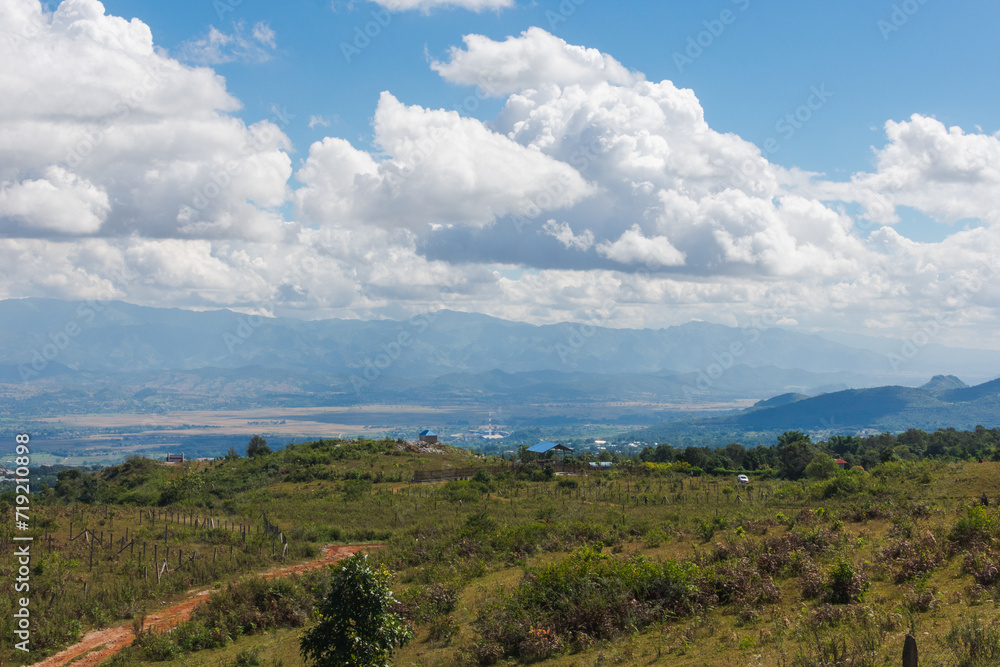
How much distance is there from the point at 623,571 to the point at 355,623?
639 centimetres

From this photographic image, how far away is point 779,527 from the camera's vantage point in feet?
64.1

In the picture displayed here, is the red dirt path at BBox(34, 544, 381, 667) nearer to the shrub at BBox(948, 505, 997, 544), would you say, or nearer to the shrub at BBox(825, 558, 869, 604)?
the shrub at BBox(825, 558, 869, 604)

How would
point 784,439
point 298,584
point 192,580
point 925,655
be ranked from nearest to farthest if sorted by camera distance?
point 925,655, point 298,584, point 192,580, point 784,439

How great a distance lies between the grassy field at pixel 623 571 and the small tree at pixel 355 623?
3.45 metres

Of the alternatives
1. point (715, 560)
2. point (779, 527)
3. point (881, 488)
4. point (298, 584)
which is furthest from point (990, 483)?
point (298, 584)

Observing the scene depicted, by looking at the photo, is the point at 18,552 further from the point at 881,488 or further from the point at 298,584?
the point at 881,488

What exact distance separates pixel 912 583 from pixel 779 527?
780 centimetres

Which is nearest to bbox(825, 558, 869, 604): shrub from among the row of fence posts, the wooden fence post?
the wooden fence post

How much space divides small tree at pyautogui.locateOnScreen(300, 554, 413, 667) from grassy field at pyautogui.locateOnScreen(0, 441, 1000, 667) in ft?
11.3

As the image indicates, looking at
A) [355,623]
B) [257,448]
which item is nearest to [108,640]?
[355,623]

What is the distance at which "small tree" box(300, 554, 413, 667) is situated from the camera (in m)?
9.01

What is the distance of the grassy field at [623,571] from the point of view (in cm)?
1052

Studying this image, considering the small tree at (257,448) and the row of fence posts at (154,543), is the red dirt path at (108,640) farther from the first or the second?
the small tree at (257,448)

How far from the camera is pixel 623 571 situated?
13.3 m
